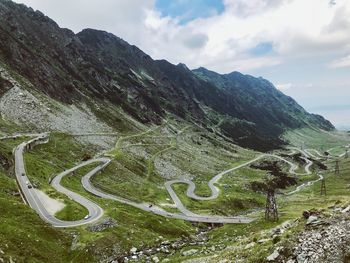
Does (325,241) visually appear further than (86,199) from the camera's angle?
No

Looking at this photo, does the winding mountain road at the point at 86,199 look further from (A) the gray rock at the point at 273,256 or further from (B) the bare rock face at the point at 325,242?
(B) the bare rock face at the point at 325,242

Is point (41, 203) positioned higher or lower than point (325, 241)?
lower

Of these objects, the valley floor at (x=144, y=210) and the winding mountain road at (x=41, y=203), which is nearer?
the valley floor at (x=144, y=210)

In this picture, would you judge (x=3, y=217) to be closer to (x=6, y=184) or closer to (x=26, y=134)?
(x=6, y=184)

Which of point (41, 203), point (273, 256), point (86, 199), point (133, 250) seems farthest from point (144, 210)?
point (273, 256)

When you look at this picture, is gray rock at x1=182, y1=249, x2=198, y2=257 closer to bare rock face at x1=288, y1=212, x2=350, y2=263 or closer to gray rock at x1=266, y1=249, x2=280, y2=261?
gray rock at x1=266, y1=249, x2=280, y2=261

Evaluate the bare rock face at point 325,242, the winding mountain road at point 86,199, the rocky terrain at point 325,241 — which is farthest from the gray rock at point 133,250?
the bare rock face at point 325,242

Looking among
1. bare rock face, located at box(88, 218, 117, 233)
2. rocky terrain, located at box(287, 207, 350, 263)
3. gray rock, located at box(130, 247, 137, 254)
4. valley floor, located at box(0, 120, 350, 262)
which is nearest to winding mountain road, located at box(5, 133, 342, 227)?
valley floor, located at box(0, 120, 350, 262)

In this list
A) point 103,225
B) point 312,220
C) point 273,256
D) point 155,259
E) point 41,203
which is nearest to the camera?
point 273,256

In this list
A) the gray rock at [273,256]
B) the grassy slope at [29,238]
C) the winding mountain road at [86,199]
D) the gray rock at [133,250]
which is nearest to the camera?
the gray rock at [273,256]

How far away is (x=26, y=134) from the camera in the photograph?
168000mm

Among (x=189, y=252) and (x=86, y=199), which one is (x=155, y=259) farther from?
(x=86, y=199)

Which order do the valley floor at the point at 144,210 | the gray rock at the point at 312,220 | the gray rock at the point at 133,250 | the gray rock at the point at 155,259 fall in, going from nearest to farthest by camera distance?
the gray rock at the point at 312,220
the valley floor at the point at 144,210
the gray rock at the point at 155,259
the gray rock at the point at 133,250

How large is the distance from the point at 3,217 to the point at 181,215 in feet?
175
